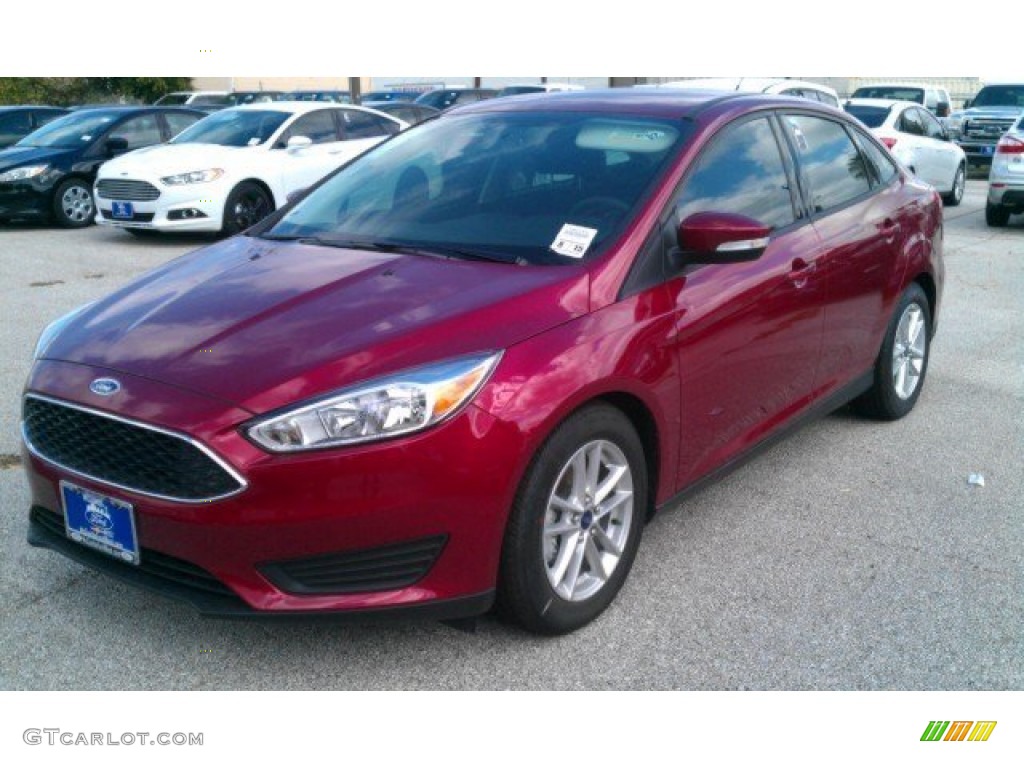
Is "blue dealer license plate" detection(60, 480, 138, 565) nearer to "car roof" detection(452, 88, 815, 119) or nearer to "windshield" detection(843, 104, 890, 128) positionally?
"car roof" detection(452, 88, 815, 119)

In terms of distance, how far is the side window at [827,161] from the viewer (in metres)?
4.65

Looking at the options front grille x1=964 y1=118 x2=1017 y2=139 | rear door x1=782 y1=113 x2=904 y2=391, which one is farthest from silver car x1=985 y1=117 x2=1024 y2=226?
rear door x1=782 y1=113 x2=904 y2=391

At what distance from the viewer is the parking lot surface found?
3.18 m

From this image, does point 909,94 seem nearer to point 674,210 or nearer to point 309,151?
point 309,151

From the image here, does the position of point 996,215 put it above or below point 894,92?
below

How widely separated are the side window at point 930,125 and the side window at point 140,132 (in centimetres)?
1052

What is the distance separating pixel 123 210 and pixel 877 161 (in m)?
8.50

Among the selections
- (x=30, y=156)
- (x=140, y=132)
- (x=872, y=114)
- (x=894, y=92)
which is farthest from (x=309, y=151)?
(x=894, y=92)

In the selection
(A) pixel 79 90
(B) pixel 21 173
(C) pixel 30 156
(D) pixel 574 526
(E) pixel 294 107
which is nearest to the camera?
(D) pixel 574 526

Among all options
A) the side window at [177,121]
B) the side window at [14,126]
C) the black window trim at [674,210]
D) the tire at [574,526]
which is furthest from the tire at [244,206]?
the tire at [574,526]

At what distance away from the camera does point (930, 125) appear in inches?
588

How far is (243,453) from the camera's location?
280cm
